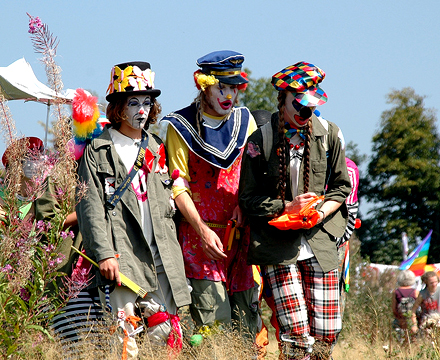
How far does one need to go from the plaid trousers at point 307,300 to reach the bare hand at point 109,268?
3.31 ft

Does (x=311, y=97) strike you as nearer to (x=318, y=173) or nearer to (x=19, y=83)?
(x=318, y=173)

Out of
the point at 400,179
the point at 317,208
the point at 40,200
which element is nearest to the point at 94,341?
the point at 40,200

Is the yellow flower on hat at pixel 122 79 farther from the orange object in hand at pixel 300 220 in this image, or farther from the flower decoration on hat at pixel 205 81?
the orange object in hand at pixel 300 220

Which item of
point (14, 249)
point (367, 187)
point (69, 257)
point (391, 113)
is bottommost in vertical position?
point (367, 187)

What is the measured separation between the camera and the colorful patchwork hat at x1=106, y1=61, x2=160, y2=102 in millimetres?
4770

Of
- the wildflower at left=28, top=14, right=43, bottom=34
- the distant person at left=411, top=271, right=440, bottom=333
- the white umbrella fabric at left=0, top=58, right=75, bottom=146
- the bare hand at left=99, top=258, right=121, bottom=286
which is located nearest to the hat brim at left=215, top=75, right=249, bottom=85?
the wildflower at left=28, top=14, right=43, bottom=34

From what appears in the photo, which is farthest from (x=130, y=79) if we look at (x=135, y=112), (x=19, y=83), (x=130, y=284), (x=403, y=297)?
(x=403, y=297)

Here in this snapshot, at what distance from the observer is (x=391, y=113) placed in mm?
19859

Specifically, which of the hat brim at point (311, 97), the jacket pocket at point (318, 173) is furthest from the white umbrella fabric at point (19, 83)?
the jacket pocket at point (318, 173)

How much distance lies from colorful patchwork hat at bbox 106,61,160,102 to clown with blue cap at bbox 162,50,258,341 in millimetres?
395

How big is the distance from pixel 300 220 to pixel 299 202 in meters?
0.13

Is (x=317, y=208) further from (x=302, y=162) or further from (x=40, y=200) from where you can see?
(x=40, y=200)

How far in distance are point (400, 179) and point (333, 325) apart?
15.2 metres

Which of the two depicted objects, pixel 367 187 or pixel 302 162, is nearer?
pixel 302 162
